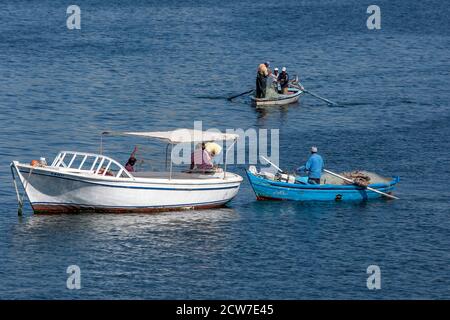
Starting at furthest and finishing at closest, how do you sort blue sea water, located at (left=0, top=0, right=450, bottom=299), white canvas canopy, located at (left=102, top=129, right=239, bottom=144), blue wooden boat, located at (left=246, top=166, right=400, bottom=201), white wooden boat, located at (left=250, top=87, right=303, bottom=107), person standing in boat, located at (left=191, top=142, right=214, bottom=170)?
1. white wooden boat, located at (left=250, top=87, right=303, bottom=107)
2. blue wooden boat, located at (left=246, top=166, right=400, bottom=201)
3. person standing in boat, located at (left=191, top=142, right=214, bottom=170)
4. white canvas canopy, located at (left=102, top=129, right=239, bottom=144)
5. blue sea water, located at (left=0, top=0, right=450, bottom=299)

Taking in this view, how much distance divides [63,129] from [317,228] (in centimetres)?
2382

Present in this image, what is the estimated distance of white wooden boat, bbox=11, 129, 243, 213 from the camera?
46.7 m

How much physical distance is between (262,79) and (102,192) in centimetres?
2873

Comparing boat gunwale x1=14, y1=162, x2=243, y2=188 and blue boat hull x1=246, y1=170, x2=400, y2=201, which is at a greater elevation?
boat gunwale x1=14, y1=162, x2=243, y2=188

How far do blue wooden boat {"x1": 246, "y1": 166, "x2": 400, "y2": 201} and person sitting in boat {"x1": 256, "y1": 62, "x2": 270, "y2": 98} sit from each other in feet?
71.3

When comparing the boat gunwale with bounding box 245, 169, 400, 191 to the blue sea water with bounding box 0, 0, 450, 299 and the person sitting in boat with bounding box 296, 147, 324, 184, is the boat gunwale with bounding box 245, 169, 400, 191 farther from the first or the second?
the blue sea water with bounding box 0, 0, 450, 299

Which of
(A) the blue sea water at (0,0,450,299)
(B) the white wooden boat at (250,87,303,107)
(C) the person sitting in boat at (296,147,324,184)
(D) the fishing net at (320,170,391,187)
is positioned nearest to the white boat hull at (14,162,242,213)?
(A) the blue sea water at (0,0,450,299)

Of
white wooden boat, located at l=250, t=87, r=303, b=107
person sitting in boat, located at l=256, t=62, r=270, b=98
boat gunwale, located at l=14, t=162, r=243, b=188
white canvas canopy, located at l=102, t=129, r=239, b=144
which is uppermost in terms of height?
person sitting in boat, located at l=256, t=62, r=270, b=98

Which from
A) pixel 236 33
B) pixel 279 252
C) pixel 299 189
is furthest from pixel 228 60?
pixel 279 252

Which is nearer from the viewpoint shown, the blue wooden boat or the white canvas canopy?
the white canvas canopy

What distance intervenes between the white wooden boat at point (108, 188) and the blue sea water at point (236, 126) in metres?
0.59

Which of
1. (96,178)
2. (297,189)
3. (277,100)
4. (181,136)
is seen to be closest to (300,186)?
(297,189)

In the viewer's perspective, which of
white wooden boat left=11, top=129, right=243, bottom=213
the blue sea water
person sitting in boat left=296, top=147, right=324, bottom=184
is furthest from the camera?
person sitting in boat left=296, top=147, right=324, bottom=184

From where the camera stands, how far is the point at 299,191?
5103 centimetres
